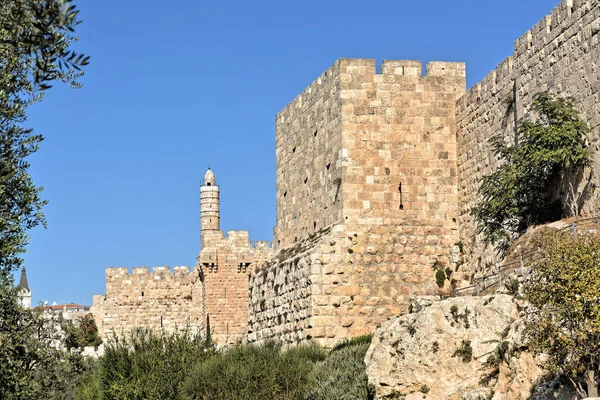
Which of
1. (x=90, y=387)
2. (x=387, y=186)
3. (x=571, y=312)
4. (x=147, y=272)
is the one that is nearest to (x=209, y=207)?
(x=147, y=272)

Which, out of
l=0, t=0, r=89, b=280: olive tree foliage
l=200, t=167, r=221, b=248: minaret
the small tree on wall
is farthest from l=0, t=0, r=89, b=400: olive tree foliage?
l=200, t=167, r=221, b=248: minaret

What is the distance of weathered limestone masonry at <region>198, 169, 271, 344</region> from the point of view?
38156mm

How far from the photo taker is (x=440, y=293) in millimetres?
18891

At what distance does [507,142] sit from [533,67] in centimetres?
126

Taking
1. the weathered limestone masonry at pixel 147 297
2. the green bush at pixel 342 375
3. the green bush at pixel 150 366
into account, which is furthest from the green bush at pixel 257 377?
the weathered limestone masonry at pixel 147 297

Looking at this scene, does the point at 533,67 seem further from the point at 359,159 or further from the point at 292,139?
the point at 292,139

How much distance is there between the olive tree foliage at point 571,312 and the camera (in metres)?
11.9

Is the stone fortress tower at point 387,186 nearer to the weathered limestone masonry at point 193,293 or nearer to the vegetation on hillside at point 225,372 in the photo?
the vegetation on hillside at point 225,372

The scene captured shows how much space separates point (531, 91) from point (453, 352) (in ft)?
13.9

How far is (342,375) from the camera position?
17.0 metres

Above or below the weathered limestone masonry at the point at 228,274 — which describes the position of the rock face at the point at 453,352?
below

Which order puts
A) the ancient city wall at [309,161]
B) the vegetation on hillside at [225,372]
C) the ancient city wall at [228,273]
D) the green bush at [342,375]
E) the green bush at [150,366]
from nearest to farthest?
1. the green bush at [342,375]
2. the vegetation on hillside at [225,372]
3. the ancient city wall at [309,161]
4. the green bush at [150,366]
5. the ancient city wall at [228,273]

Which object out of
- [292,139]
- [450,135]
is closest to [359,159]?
[450,135]

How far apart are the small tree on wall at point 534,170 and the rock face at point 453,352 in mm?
2168
